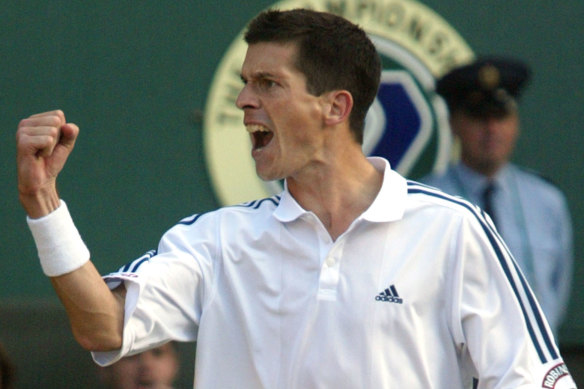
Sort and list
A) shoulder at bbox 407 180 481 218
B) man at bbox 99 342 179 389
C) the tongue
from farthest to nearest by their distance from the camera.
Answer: man at bbox 99 342 179 389 → the tongue → shoulder at bbox 407 180 481 218

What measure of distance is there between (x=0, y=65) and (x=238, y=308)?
2443 mm

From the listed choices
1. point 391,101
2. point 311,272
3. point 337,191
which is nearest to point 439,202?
point 337,191

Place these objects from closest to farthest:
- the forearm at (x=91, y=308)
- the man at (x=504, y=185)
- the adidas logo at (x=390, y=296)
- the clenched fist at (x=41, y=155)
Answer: the clenched fist at (x=41, y=155) → the forearm at (x=91, y=308) → the adidas logo at (x=390, y=296) → the man at (x=504, y=185)

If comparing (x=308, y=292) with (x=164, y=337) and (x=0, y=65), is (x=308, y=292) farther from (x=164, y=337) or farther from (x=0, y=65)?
(x=0, y=65)

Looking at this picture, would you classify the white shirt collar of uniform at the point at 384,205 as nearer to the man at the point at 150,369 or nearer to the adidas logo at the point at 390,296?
the adidas logo at the point at 390,296

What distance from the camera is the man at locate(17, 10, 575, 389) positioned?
2.98m

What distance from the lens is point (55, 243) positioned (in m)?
2.88

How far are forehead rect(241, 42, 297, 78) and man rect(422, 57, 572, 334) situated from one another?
1.48 m

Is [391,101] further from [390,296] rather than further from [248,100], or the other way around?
[390,296]

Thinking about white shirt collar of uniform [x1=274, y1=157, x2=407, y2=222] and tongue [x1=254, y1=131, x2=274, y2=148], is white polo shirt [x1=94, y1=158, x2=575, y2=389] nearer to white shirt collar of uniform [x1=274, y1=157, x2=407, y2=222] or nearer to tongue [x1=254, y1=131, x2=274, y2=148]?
white shirt collar of uniform [x1=274, y1=157, x2=407, y2=222]

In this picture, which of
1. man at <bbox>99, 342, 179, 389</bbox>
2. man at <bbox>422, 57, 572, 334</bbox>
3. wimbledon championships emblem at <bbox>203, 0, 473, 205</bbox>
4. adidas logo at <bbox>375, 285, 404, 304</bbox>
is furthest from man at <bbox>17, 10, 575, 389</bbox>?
wimbledon championships emblem at <bbox>203, 0, 473, 205</bbox>

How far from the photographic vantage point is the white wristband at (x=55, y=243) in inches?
113

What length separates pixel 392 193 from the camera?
10.4 ft

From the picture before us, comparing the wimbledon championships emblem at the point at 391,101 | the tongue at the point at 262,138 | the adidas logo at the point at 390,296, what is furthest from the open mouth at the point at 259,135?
the wimbledon championships emblem at the point at 391,101
